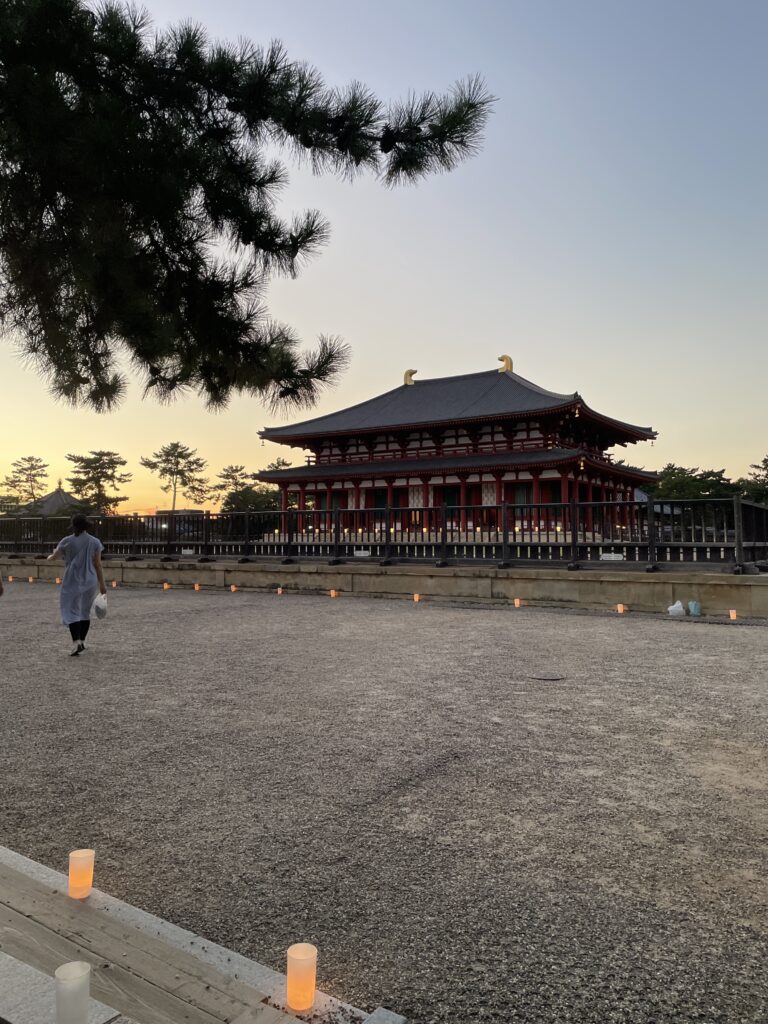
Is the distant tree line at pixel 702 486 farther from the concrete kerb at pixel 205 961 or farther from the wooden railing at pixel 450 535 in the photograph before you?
the concrete kerb at pixel 205 961

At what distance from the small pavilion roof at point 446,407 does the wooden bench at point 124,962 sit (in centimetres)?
2126

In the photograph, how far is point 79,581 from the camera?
7184mm

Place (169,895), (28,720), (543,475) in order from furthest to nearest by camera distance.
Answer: (543,475), (28,720), (169,895)

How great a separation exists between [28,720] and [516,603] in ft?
29.2

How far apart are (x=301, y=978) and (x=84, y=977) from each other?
0.51 metres

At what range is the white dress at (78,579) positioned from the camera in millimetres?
7145

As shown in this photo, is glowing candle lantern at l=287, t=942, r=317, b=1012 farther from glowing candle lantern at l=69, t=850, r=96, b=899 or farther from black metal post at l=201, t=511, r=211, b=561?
black metal post at l=201, t=511, r=211, b=561

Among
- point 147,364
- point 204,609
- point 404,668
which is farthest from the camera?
point 204,609

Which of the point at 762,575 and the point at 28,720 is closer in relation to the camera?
the point at 28,720

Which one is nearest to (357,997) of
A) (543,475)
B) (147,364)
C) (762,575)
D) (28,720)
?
(28,720)

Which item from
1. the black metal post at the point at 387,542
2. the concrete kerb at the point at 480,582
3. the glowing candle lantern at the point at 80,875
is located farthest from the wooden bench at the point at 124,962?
the black metal post at the point at 387,542

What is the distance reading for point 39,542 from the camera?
69.2 feet

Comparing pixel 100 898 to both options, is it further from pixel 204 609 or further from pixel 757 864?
pixel 204 609

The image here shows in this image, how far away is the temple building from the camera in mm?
23094
